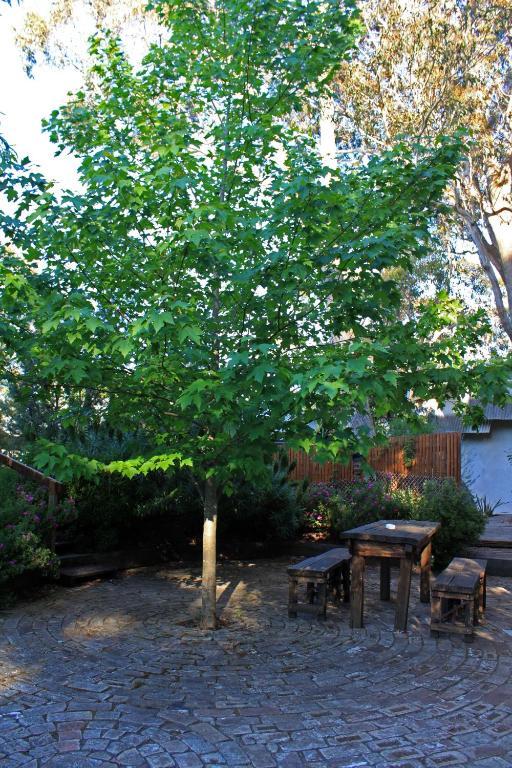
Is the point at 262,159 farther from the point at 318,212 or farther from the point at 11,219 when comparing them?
the point at 11,219

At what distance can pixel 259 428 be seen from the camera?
4.84 meters

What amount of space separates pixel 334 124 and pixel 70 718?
14.5 meters

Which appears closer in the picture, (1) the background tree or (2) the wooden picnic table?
(2) the wooden picnic table

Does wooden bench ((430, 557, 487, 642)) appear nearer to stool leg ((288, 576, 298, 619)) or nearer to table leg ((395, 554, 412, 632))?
table leg ((395, 554, 412, 632))

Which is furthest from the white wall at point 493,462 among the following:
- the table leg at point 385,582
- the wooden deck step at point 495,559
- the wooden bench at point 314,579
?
the wooden bench at point 314,579

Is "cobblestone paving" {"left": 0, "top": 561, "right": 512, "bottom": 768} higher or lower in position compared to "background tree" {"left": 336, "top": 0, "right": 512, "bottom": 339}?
lower

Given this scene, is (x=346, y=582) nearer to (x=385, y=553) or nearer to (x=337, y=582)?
(x=337, y=582)

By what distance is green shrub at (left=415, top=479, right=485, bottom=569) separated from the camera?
30.5 feet

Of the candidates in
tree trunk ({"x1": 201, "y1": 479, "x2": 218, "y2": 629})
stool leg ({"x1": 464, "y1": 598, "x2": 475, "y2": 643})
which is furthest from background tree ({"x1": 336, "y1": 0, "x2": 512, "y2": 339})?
tree trunk ({"x1": 201, "y1": 479, "x2": 218, "y2": 629})

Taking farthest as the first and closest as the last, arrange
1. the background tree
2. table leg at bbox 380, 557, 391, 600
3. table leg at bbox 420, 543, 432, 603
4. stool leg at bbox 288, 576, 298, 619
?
the background tree, table leg at bbox 380, 557, 391, 600, table leg at bbox 420, 543, 432, 603, stool leg at bbox 288, 576, 298, 619

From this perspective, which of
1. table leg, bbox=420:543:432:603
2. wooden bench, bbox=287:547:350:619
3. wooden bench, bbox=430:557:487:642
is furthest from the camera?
table leg, bbox=420:543:432:603

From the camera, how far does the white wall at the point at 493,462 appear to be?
66.3ft

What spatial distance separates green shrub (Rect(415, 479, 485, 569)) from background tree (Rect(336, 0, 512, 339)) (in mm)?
5871

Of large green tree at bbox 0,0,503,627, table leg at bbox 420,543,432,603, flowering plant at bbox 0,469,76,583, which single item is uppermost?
large green tree at bbox 0,0,503,627
